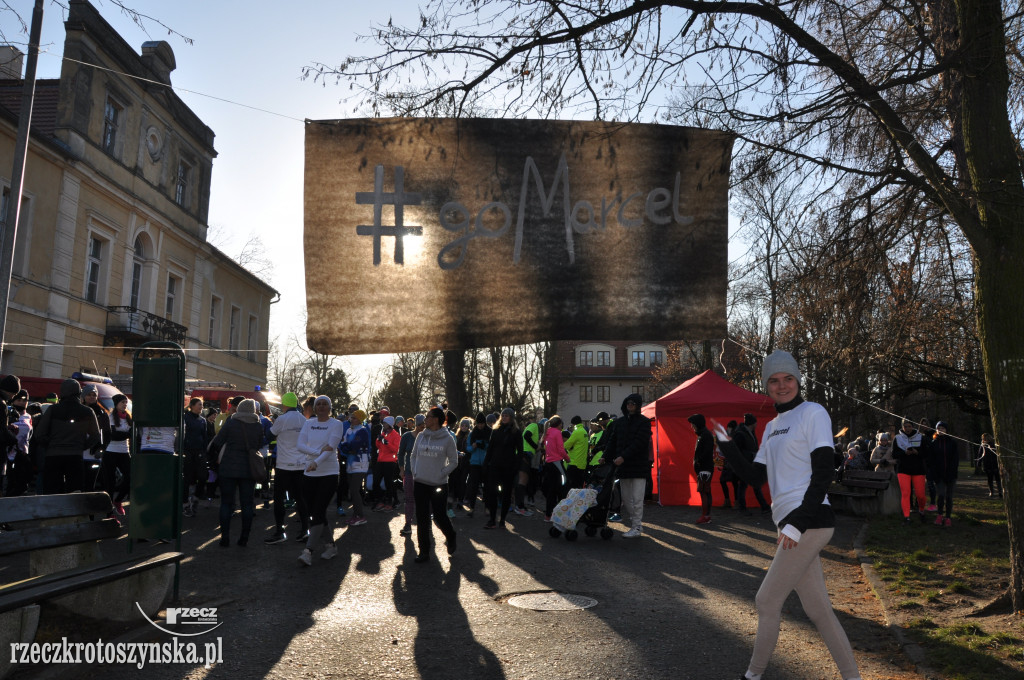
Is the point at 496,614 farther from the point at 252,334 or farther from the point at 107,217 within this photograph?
the point at 252,334

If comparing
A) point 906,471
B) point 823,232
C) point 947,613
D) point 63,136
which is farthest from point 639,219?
point 63,136

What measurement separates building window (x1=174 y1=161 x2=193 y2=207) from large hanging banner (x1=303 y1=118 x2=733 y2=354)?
108 ft

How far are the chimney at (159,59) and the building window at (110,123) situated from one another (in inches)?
97.5

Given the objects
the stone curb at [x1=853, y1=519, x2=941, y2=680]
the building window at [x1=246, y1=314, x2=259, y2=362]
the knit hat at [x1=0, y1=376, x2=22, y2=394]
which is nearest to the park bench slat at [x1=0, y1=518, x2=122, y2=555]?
the stone curb at [x1=853, y1=519, x2=941, y2=680]

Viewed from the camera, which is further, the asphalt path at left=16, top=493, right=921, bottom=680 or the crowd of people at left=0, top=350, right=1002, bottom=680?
the asphalt path at left=16, top=493, right=921, bottom=680

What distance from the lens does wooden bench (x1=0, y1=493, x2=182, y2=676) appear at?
4.85 metres

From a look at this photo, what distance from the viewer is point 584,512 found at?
39.0 ft

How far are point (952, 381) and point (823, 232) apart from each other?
13444 mm

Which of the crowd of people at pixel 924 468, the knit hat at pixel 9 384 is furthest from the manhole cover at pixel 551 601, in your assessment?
the crowd of people at pixel 924 468

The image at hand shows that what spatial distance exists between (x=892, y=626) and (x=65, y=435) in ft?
31.8

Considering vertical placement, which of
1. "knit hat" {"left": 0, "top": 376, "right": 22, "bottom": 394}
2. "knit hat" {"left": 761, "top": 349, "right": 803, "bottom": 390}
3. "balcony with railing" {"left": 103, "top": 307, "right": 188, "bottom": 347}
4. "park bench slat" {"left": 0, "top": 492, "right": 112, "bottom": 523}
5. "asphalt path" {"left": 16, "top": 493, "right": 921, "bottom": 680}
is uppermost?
"balcony with railing" {"left": 103, "top": 307, "right": 188, "bottom": 347}

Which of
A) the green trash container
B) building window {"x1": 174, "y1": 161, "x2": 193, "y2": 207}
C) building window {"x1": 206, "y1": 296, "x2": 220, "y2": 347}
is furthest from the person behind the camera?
building window {"x1": 206, "y1": 296, "x2": 220, "y2": 347}

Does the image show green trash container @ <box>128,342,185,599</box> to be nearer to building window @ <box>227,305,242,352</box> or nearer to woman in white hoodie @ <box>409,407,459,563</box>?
woman in white hoodie @ <box>409,407,459,563</box>

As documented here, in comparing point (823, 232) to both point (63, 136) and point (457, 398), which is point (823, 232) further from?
point (63, 136)
